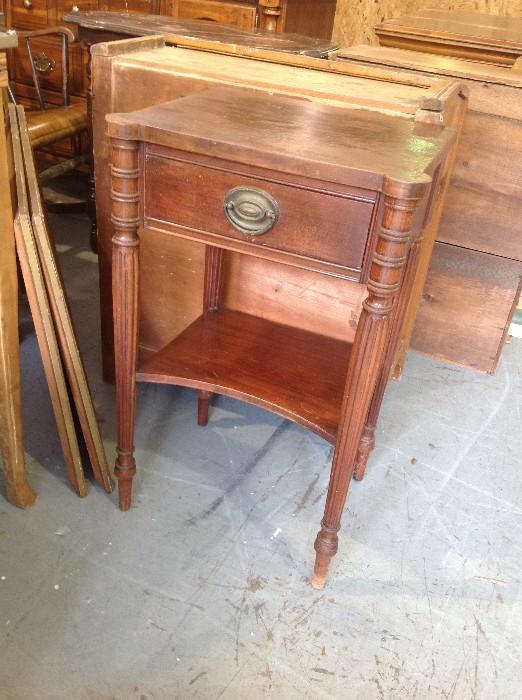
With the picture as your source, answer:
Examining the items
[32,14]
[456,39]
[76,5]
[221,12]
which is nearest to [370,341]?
[456,39]

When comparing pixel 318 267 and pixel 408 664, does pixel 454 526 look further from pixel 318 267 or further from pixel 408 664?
pixel 318 267

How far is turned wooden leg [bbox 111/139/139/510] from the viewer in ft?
3.43

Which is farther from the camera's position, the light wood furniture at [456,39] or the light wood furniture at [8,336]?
the light wood furniture at [456,39]

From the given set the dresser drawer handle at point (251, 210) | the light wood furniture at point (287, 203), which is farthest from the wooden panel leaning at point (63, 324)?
the dresser drawer handle at point (251, 210)

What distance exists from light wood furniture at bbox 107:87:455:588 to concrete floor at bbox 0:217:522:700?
0.47 ft

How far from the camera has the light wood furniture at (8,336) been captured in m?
1.14

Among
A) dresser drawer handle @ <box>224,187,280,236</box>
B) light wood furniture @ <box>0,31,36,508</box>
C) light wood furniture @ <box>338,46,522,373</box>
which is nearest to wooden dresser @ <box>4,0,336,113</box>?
light wood furniture @ <box>338,46,522,373</box>

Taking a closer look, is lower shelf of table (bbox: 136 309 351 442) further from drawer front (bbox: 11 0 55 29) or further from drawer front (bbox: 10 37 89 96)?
drawer front (bbox: 11 0 55 29)

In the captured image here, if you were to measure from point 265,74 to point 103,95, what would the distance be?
0.37 metres

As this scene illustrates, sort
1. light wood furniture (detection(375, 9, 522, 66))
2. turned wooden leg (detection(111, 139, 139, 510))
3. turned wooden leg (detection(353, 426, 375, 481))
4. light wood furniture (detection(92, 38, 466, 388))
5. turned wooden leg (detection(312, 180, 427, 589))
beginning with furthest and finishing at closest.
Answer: light wood furniture (detection(375, 9, 522, 66)) < turned wooden leg (detection(353, 426, 375, 481)) < light wood furniture (detection(92, 38, 466, 388)) < turned wooden leg (detection(111, 139, 139, 510)) < turned wooden leg (detection(312, 180, 427, 589))

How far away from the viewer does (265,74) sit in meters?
1.39

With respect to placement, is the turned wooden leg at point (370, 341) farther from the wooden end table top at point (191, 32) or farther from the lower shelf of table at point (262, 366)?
the wooden end table top at point (191, 32)

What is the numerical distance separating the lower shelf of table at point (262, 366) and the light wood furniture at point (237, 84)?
71mm

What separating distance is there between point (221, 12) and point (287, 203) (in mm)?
1873
